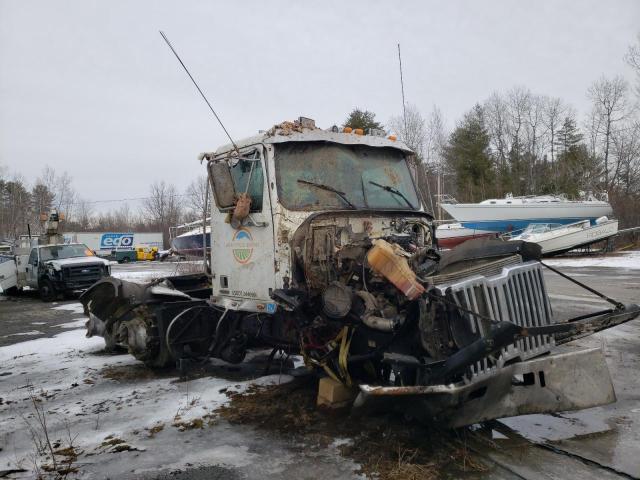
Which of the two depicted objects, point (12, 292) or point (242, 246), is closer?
point (242, 246)

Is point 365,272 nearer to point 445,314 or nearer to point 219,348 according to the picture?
point 445,314

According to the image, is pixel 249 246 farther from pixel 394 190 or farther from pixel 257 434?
pixel 257 434

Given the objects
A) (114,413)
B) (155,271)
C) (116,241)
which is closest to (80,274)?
(155,271)

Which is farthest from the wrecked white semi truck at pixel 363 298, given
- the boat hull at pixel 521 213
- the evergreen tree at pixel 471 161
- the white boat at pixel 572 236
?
the evergreen tree at pixel 471 161

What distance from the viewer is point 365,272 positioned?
3.94 meters

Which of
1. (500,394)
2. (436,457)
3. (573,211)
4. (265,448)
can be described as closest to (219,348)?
(265,448)

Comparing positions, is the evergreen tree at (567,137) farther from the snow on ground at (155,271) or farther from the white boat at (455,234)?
the snow on ground at (155,271)

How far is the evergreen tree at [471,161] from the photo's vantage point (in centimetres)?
4084

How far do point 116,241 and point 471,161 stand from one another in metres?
33.7

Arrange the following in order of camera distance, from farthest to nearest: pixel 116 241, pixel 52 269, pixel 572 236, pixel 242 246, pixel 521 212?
1. pixel 116 241
2. pixel 521 212
3. pixel 572 236
4. pixel 52 269
5. pixel 242 246

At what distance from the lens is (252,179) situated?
16.6 feet

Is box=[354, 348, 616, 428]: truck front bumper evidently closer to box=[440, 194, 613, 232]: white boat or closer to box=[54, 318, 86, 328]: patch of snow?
box=[54, 318, 86, 328]: patch of snow

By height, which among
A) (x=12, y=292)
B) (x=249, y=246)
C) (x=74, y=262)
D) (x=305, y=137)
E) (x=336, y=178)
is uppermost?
(x=305, y=137)

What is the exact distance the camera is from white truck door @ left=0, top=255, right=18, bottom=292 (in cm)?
1755
